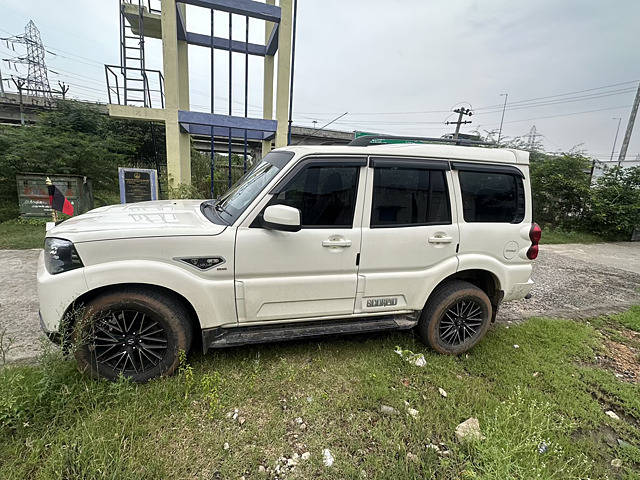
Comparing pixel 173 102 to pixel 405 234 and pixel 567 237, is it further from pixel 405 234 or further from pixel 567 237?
pixel 567 237

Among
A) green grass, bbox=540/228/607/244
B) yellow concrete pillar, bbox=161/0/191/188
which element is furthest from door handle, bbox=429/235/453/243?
green grass, bbox=540/228/607/244

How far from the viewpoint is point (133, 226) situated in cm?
228

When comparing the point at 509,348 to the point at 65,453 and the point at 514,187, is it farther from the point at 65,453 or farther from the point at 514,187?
the point at 65,453

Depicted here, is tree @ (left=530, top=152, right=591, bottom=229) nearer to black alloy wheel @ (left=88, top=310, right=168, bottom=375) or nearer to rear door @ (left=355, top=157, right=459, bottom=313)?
rear door @ (left=355, top=157, right=459, bottom=313)

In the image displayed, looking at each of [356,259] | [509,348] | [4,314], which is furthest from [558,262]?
[4,314]

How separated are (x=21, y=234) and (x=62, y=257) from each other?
22.2 feet

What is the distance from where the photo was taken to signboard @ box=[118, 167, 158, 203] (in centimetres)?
682

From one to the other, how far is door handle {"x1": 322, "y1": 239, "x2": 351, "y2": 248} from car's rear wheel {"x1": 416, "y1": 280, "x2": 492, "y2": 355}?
3.80 ft

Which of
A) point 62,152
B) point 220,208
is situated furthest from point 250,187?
point 62,152

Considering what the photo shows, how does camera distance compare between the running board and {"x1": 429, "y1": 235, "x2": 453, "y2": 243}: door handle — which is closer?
the running board

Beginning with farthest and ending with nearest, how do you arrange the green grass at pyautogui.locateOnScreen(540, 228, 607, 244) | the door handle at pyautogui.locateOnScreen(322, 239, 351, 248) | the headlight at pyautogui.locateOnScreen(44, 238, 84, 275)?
1. the green grass at pyautogui.locateOnScreen(540, 228, 607, 244)
2. the door handle at pyautogui.locateOnScreen(322, 239, 351, 248)
3. the headlight at pyautogui.locateOnScreen(44, 238, 84, 275)

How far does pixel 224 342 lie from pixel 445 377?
6.48 feet

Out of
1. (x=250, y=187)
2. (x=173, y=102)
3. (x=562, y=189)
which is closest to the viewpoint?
(x=250, y=187)

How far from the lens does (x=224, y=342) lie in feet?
8.02
